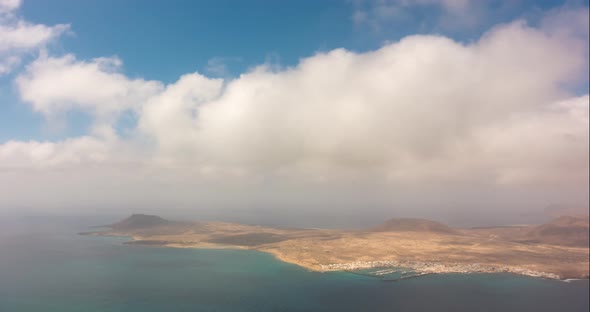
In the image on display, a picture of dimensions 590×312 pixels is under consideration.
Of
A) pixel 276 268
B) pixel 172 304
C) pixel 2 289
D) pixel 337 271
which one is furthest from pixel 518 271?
pixel 2 289

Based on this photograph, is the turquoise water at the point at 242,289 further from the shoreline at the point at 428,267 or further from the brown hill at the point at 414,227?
the brown hill at the point at 414,227

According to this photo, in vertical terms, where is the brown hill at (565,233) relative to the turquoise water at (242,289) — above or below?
above

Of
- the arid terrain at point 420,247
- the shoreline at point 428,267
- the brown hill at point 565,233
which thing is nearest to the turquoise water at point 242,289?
the shoreline at point 428,267

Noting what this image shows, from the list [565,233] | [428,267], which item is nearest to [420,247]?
[428,267]

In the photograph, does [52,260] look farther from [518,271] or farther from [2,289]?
[518,271]

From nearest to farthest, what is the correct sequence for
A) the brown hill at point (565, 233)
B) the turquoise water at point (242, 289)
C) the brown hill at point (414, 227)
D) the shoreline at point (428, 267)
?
the turquoise water at point (242, 289), the shoreline at point (428, 267), the brown hill at point (565, 233), the brown hill at point (414, 227)

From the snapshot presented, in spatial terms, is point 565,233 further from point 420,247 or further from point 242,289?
point 242,289

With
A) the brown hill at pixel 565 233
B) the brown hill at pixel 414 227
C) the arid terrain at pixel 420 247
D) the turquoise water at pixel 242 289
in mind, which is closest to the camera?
the turquoise water at pixel 242 289
